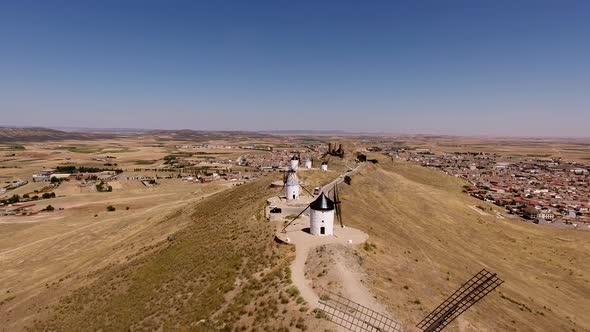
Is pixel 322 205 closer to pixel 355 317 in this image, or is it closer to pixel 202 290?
pixel 202 290

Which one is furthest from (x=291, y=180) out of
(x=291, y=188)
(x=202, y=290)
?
(x=202, y=290)

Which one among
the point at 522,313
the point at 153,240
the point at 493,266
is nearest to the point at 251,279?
the point at 522,313

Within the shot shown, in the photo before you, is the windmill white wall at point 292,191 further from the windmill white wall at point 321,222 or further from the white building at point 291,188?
the windmill white wall at point 321,222

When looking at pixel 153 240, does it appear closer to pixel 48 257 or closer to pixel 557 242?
pixel 48 257

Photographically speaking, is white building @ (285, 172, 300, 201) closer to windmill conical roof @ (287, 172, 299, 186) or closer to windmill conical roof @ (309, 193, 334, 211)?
windmill conical roof @ (287, 172, 299, 186)

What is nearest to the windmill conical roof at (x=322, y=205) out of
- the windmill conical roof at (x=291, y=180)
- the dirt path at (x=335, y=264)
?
the dirt path at (x=335, y=264)

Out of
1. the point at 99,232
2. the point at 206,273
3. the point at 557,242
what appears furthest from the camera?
the point at 99,232

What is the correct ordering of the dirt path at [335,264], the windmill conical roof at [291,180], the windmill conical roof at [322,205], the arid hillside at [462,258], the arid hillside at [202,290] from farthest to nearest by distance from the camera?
the windmill conical roof at [291,180]
the windmill conical roof at [322,205]
the arid hillside at [462,258]
the dirt path at [335,264]
the arid hillside at [202,290]

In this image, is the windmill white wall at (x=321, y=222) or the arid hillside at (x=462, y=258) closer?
the arid hillside at (x=462, y=258)
